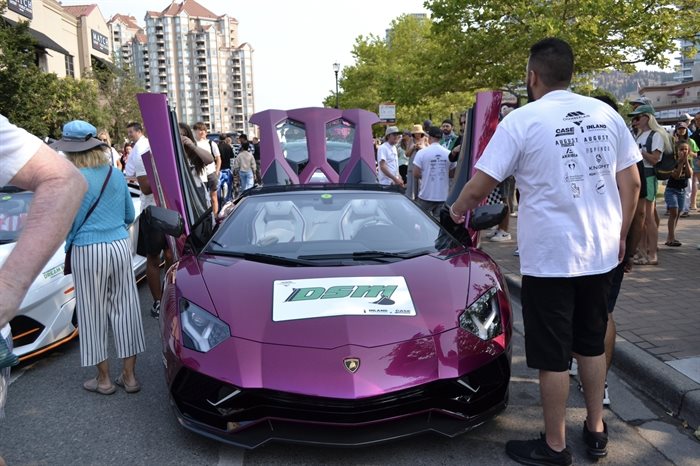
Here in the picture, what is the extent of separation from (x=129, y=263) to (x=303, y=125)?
3724mm

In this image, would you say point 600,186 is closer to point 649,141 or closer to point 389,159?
point 649,141

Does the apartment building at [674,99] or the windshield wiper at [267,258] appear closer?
the windshield wiper at [267,258]

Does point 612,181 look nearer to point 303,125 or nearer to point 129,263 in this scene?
point 129,263

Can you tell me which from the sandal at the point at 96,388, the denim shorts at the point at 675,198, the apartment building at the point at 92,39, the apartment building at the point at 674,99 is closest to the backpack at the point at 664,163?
the denim shorts at the point at 675,198

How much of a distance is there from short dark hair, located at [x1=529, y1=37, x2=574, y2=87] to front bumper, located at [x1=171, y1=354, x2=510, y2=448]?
1.45 meters

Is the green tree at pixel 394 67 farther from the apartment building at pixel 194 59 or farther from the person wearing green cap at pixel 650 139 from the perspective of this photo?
the apartment building at pixel 194 59

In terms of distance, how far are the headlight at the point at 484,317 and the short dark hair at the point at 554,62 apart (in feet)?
3.86

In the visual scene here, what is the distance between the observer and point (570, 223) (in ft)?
8.53

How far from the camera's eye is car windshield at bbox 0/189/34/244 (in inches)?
183

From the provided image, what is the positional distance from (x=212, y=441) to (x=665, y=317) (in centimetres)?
374

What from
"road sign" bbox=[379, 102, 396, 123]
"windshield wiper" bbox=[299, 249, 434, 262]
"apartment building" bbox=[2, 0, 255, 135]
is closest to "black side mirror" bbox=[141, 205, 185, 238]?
"windshield wiper" bbox=[299, 249, 434, 262]

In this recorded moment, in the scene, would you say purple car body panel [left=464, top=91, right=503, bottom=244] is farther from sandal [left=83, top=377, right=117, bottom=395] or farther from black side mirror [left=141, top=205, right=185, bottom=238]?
sandal [left=83, top=377, right=117, bottom=395]

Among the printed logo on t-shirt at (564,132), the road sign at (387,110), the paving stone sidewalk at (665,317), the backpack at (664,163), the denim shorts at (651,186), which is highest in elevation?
the road sign at (387,110)

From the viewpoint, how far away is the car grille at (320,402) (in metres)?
2.59
